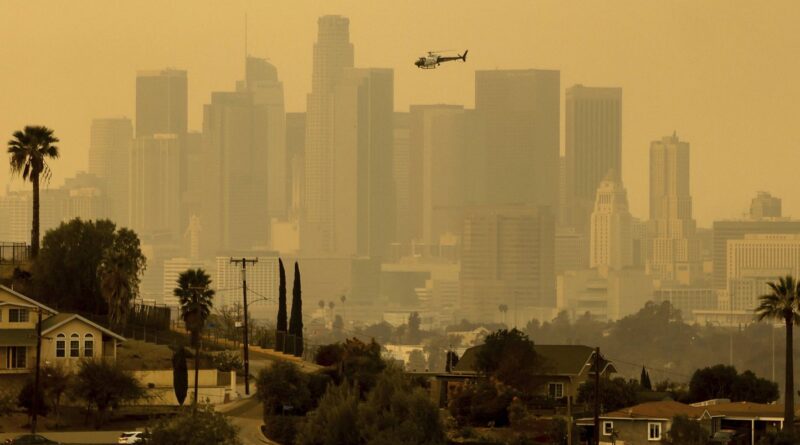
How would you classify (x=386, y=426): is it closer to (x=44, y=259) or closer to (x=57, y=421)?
(x=57, y=421)

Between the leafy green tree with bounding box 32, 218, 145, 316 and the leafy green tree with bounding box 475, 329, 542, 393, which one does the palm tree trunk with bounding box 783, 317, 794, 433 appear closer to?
the leafy green tree with bounding box 475, 329, 542, 393

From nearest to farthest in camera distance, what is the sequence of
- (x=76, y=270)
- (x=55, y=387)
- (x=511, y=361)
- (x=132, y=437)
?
1. (x=132, y=437)
2. (x=55, y=387)
3. (x=511, y=361)
4. (x=76, y=270)

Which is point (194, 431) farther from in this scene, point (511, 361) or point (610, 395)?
point (610, 395)

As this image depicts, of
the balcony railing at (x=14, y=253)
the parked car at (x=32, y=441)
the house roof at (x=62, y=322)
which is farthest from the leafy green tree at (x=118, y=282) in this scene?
the parked car at (x=32, y=441)

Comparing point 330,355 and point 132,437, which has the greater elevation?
point 330,355

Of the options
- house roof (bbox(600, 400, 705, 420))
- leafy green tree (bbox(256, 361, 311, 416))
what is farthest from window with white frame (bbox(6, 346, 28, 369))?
house roof (bbox(600, 400, 705, 420))

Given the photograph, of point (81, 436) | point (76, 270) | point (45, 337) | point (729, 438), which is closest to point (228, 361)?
point (76, 270)

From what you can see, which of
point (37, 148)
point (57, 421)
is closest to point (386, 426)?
point (57, 421)
